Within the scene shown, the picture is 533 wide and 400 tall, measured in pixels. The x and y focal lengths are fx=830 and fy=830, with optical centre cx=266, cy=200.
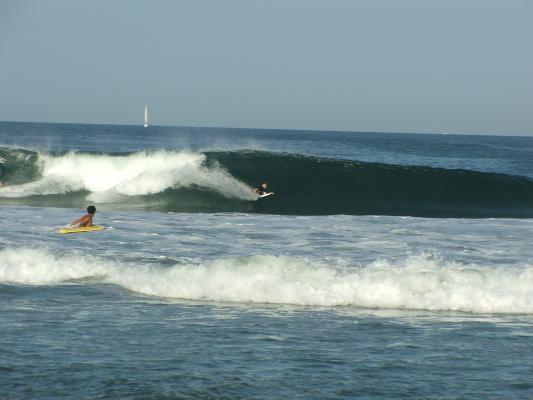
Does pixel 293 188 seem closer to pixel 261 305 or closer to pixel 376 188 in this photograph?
pixel 376 188

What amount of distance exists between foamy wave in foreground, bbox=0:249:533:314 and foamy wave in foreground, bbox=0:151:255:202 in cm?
1433

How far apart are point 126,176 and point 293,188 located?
21.9 feet

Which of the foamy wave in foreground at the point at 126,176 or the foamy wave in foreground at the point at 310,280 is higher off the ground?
the foamy wave in foreground at the point at 126,176

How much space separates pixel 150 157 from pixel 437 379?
87.7ft

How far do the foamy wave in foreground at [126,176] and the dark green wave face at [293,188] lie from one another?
0.06 m

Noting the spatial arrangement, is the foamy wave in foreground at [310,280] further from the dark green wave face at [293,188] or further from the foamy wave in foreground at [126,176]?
the foamy wave in foreground at [126,176]

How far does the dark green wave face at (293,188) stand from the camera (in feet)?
90.8

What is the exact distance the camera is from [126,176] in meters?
32.6

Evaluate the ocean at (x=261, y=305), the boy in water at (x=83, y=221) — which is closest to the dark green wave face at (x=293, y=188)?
the ocean at (x=261, y=305)

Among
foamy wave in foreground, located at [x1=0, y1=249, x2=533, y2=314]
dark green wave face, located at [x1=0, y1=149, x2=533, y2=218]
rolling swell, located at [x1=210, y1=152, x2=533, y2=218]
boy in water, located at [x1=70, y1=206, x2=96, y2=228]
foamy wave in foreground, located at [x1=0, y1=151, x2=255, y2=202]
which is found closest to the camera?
foamy wave in foreground, located at [x1=0, y1=249, x2=533, y2=314]

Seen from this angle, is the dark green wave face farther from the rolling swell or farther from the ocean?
the ocean

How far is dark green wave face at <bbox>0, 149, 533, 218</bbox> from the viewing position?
2769cm

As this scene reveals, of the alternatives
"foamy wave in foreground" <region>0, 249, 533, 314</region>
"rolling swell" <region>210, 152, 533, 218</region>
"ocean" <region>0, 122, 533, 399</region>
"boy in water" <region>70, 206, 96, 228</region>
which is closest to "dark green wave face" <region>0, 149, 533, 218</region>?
"rolling swell" <region>210, 152, 533, 218</region>

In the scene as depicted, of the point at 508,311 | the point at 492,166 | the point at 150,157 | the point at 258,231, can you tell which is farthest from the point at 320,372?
the point at 492,166
